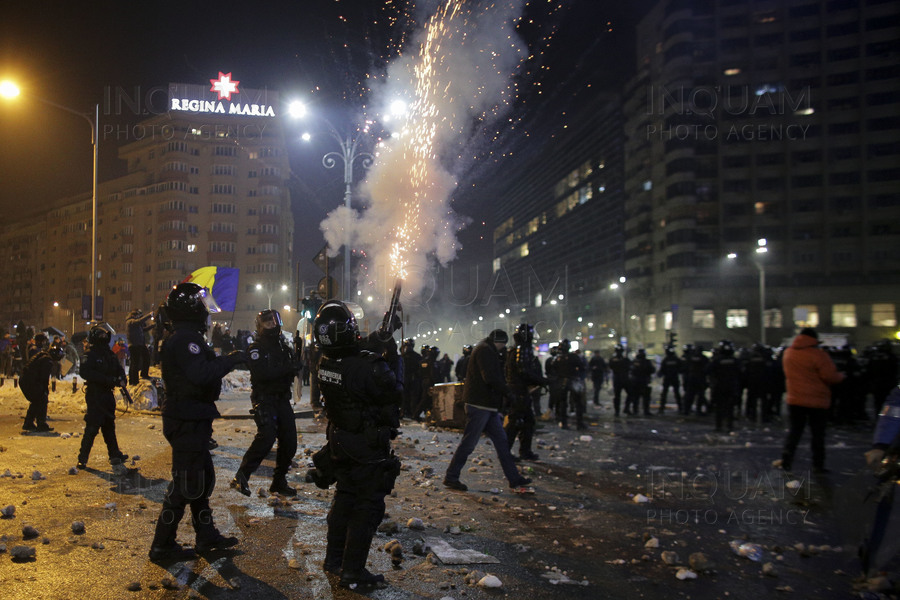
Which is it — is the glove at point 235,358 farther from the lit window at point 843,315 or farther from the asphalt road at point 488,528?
the lit window at point 843,315

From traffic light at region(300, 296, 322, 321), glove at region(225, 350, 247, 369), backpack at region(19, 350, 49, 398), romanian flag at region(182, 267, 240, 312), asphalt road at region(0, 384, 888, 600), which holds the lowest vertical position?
asphalt road at region(0, 384, 888, 600)

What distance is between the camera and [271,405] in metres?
6.86

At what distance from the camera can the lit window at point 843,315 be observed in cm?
6053

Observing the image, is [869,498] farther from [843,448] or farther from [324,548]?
[843,448]

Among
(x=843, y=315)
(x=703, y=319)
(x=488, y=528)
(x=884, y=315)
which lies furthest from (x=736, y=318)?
(x=488, y=528)

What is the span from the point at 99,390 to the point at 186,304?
393cm

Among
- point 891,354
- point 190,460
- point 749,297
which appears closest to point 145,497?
point 190,460

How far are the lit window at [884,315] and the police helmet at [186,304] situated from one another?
69.1 m

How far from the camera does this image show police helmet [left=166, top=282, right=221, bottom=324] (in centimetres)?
507

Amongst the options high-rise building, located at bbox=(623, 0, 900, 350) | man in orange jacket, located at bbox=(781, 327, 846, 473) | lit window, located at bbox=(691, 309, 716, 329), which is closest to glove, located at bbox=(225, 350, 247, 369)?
man in orange jacket, located at bbox=(781, 327, 846, 473)

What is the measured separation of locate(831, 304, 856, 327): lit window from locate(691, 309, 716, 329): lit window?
1108cm

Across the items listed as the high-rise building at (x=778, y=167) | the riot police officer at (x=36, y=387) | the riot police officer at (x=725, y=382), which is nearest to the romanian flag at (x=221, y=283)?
the riot police officer at (x=36, y=387)

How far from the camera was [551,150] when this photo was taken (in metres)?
127

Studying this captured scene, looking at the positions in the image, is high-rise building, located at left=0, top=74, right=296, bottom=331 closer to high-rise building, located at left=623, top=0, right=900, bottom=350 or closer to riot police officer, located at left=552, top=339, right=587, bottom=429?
high-rise building, located at left=623, top=0, right=900, bottom=350
